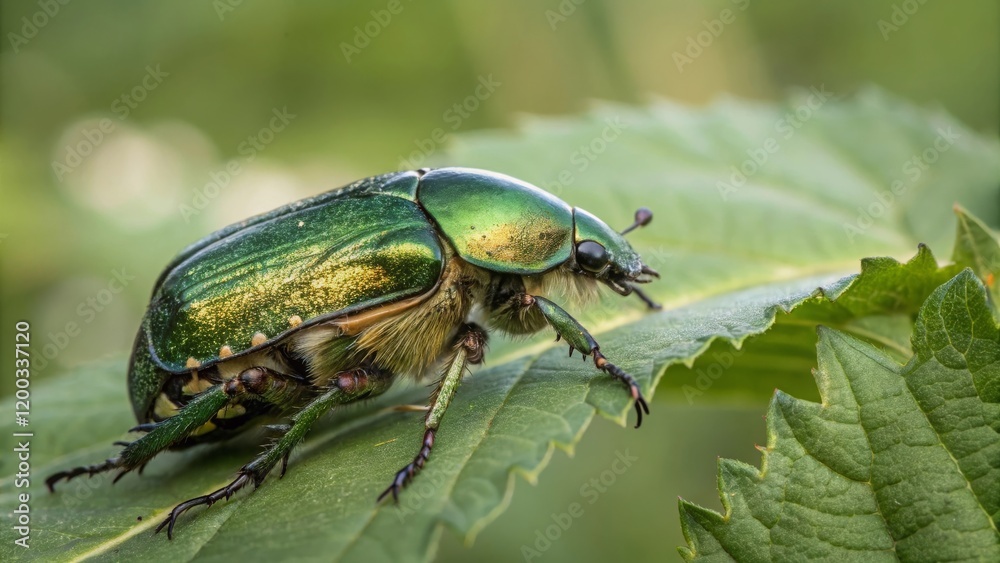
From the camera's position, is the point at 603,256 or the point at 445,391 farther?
the point at 603,256

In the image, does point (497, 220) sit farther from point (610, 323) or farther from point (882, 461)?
point (882, 461)

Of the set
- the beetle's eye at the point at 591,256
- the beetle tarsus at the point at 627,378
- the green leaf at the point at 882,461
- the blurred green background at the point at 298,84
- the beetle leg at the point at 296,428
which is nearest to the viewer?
the green leaf at the point at 882,461

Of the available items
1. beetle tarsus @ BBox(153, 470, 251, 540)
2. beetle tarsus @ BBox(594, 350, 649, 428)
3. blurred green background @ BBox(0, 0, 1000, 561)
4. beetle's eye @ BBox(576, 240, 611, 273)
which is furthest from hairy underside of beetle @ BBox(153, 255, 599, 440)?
blurred green background @ BBox(0, 0, 1000, 561)

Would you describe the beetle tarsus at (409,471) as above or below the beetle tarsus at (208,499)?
above

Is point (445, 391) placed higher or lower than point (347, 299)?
lower

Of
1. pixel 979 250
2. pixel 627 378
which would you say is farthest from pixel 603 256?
pixel 979 250

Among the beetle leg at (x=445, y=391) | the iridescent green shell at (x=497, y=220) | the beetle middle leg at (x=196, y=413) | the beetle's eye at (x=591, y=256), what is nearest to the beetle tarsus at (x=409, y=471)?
the beetle leg at (x=445, y=391)

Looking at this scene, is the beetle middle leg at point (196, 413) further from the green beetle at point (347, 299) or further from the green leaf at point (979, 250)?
the green leaf at point (979, 250)

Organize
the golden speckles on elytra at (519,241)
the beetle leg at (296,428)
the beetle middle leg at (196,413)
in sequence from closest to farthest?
the beetle leg at (296,428)
the beetle middle leg at (196,413)
the golden speckles on elytra at (519,241)
